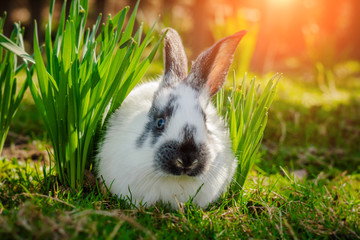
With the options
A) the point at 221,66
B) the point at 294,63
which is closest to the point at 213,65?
the point at 221,66

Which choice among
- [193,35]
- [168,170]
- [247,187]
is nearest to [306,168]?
[247,187]

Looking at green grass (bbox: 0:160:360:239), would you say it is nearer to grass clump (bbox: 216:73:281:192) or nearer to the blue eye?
grass clump (bbox: 216:73:281:192)

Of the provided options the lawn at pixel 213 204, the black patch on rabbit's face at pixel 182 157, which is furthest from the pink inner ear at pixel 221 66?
the lawn at pixel 213 204

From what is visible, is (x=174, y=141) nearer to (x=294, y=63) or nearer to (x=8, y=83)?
(x=8, y=83)

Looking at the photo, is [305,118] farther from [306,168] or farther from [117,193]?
[117,193]

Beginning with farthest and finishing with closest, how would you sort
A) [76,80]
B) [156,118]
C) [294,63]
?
[294,63], [156,118], [76,80]
